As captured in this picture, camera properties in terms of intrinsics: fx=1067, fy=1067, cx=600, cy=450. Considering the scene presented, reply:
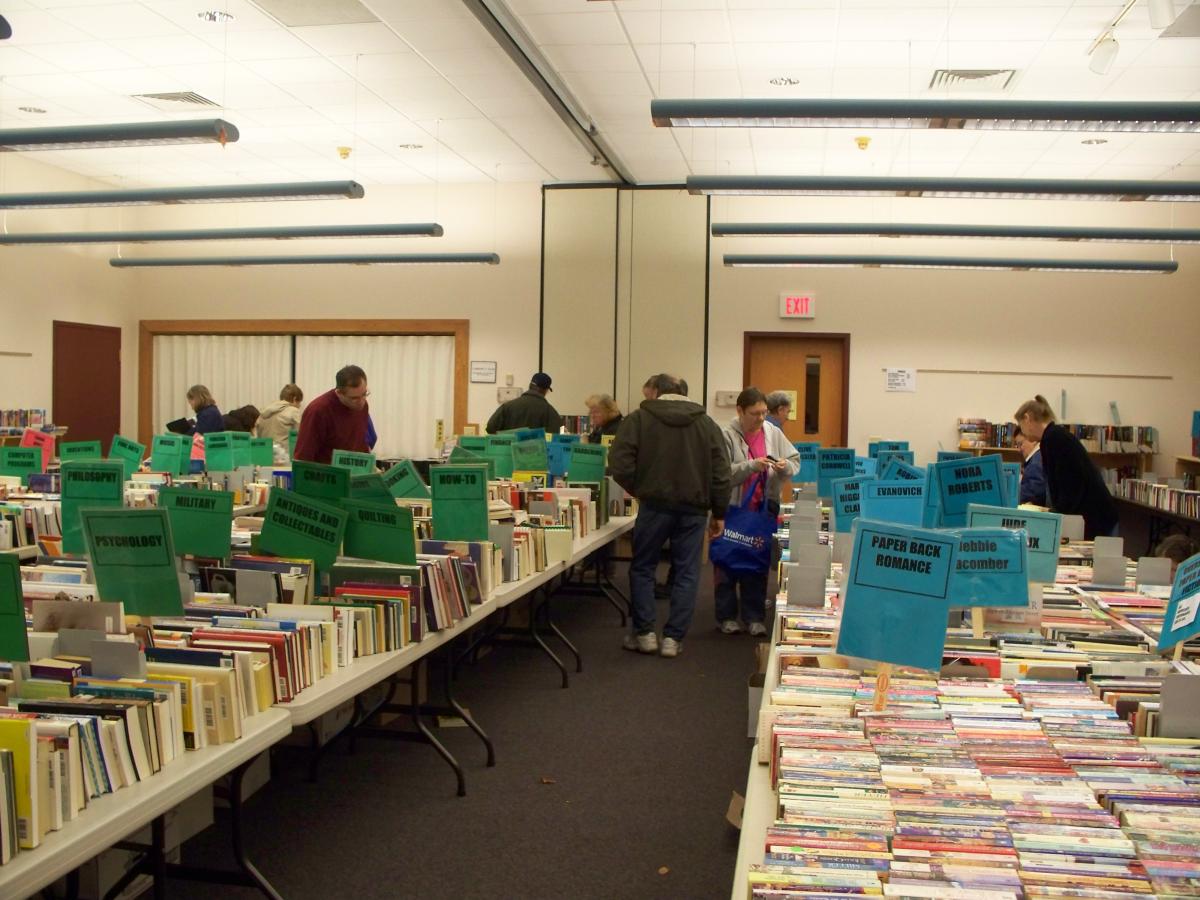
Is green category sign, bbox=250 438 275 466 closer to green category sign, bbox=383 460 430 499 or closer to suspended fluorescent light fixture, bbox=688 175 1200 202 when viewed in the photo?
green category sign, bbox=383 460 430 499

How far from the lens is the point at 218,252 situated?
42.9ft

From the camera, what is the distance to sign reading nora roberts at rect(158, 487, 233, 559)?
3570mm

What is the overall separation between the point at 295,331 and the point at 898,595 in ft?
37.2

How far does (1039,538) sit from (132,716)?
280 centimetres

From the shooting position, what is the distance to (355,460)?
19.3 ft

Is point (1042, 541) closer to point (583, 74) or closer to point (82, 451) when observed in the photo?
point (583, 74)

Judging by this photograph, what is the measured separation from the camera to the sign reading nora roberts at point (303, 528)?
3.68 m

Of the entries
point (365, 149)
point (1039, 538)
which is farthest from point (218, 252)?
point (1039, 538)

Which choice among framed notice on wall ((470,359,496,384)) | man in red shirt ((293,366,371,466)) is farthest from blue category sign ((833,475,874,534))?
framed notice on wall ((470,359,496,384))

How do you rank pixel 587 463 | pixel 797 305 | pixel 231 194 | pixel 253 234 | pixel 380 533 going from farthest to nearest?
pixel 797 305
pixel 253 234
pixel 231 194
pixel 587 463
pixel 380 533

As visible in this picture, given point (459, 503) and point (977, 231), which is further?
point (977, 231)

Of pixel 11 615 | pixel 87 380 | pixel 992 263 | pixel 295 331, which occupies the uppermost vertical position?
pixel 992 263

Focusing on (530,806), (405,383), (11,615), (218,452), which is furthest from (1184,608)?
(405,383)

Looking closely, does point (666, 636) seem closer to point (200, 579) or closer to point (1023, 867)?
point (200, 579)
